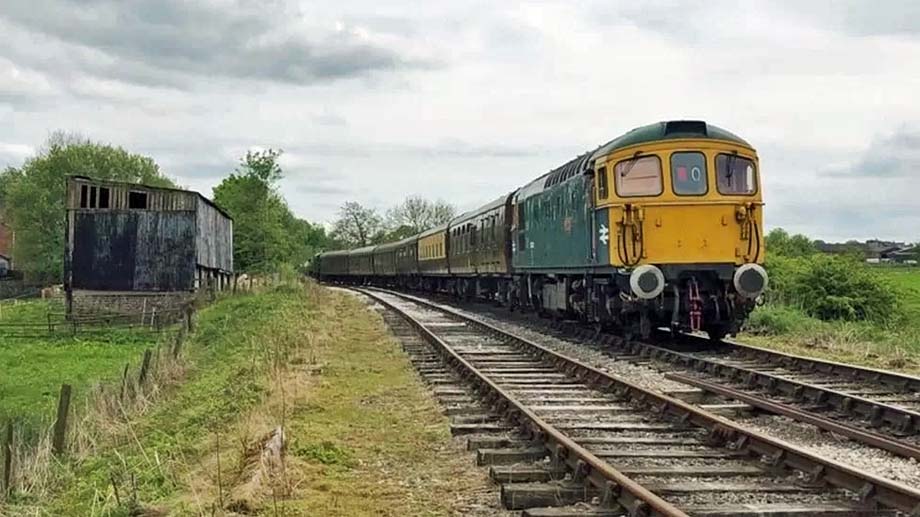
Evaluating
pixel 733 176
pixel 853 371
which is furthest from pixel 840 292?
pixel 853 371

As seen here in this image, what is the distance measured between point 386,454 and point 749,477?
3022 mm

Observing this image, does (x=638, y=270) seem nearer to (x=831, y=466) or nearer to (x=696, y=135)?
(x=696, y=135)

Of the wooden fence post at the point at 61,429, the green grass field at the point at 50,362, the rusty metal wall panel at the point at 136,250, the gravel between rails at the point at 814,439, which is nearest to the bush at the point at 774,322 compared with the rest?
the gravel between rails at the point at 814,439

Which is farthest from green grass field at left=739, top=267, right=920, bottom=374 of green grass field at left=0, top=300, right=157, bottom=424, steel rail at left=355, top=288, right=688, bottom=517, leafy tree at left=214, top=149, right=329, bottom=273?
leafy tree at left=214, top=149, right=329, bottom=273

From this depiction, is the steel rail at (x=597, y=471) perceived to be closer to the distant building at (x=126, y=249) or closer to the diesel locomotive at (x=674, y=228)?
the diesel locomotive at (x=674, y=228)

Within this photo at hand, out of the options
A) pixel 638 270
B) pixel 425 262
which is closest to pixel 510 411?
pixel 638 270

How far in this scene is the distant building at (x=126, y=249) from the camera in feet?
129

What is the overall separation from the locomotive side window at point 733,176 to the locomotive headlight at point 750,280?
4.21 feet

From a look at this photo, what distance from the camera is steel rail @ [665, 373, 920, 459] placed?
7801 millimetres

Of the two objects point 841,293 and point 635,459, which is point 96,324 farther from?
point 635,459

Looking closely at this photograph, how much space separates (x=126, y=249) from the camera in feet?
130

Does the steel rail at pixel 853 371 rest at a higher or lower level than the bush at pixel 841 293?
lower

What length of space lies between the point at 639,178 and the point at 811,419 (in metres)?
7.20

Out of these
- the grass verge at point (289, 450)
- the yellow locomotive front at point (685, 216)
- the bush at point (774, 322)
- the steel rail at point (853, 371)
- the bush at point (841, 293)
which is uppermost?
the yellow locomotive front at point (685, 216)
